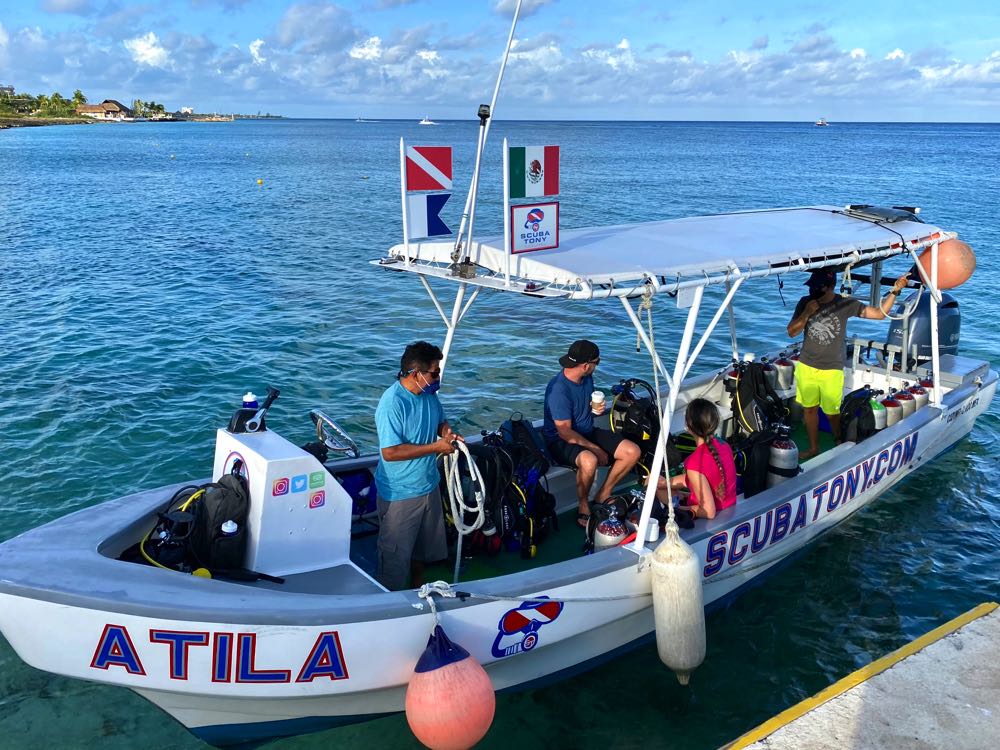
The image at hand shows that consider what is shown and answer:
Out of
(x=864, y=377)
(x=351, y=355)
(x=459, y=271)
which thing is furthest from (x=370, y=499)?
(x=351, y=355)

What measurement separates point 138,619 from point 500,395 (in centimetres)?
791

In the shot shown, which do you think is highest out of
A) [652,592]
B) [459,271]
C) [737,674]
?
[459,271]

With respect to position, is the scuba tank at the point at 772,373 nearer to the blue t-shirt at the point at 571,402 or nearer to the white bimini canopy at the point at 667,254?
the white bimini canopy at the point at 667,254

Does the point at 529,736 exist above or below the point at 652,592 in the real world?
below

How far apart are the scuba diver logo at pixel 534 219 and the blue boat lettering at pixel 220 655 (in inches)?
101

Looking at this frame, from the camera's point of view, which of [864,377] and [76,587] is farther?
[864,377]

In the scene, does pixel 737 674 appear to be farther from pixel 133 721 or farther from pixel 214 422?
pixel 214 422

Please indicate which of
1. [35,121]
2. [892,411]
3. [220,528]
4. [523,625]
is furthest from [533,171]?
[35,121]

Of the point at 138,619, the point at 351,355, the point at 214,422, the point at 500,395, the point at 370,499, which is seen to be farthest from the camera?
the point at 351,355

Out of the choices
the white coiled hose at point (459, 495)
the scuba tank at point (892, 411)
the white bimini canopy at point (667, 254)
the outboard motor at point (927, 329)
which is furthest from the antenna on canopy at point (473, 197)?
the outboard motor at point (927, 329)

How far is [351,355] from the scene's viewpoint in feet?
44.5

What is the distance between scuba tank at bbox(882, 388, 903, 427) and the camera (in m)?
7.82

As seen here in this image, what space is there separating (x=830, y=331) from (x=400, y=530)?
14.9 feet

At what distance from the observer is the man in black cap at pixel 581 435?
20.2ft
